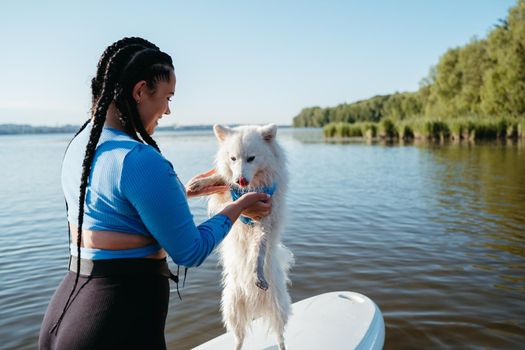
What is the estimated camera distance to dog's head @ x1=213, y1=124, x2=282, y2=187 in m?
3.01

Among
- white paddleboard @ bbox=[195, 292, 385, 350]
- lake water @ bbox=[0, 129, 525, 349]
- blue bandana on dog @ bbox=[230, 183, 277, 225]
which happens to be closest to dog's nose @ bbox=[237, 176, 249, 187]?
blue bandana on dog @ bbox=[230, 183, 277, 225]

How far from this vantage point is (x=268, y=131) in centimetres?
312

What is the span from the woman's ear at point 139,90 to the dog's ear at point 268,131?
1505 millimetres

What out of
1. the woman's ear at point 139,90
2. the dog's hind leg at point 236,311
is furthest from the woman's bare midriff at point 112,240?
the dog's hind leg at point 236,311

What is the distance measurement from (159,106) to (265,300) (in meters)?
2.14

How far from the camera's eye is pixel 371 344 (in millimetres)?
4004

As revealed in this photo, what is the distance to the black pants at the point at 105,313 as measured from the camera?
1565 mm

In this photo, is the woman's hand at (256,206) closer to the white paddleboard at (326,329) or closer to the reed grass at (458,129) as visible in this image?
the white paddleboard at (326,329)

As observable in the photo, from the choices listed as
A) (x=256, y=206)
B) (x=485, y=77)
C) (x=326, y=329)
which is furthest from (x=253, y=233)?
(x=485, y=77)

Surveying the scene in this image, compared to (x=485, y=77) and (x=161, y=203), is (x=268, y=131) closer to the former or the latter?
(x=161, y=203)

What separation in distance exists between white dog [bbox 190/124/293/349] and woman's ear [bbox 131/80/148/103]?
1.29 m

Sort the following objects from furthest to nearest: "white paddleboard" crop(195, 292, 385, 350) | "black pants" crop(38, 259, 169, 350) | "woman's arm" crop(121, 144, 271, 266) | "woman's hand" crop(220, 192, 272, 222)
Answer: "white paddleboard" crop(195, 292, 385, 350), "woman's hand" crop(220, 192, 272, 222), "black pants" crop(38, 259, 169, 350), "woman's arm" crop(121, 144, 271, 266)

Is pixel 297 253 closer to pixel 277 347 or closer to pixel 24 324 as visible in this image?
pixel 277 347

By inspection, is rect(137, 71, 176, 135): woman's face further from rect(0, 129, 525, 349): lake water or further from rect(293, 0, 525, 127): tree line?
rect(293, 0, 525, 127): tree line
